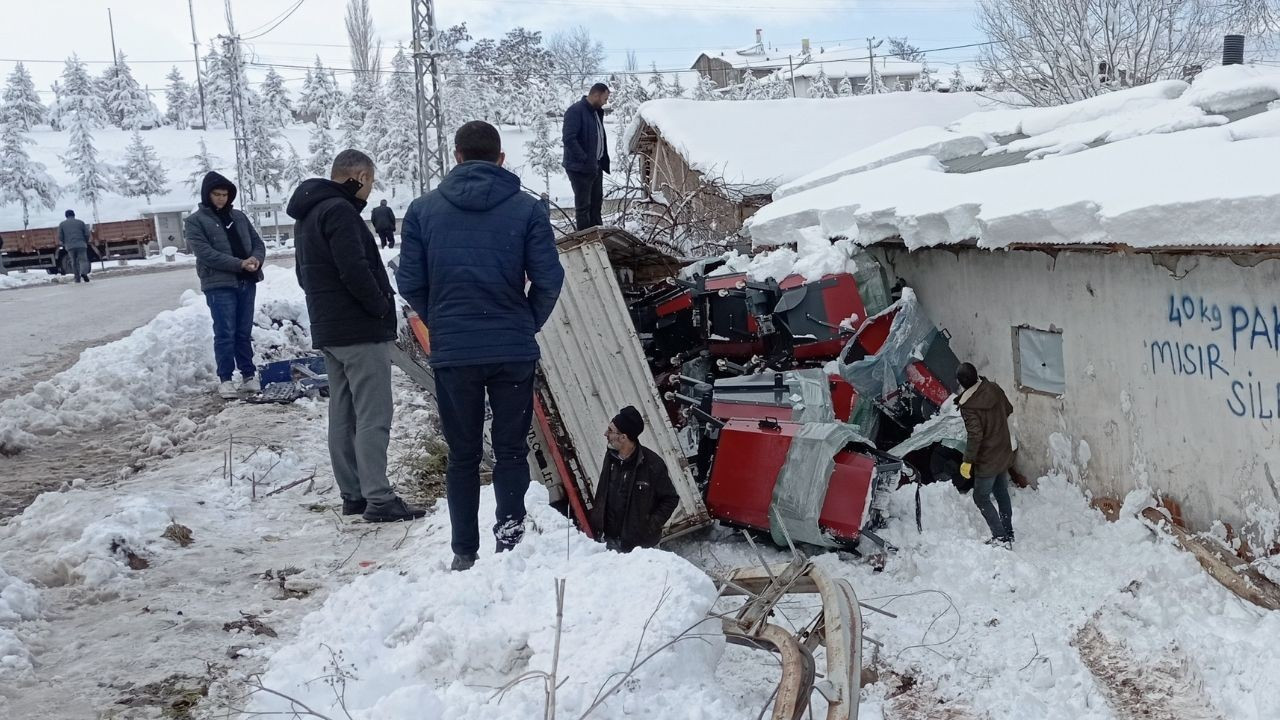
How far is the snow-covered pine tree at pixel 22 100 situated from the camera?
265 feet

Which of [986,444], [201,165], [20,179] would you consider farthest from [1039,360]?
[201,165]

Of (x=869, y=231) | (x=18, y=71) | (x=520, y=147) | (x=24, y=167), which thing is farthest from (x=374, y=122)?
(x=869, y=231)

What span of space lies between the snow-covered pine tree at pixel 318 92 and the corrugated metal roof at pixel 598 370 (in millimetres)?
87616

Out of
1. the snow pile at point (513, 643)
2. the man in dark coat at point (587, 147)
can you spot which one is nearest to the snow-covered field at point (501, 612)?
the snow pile at point (513, 643)

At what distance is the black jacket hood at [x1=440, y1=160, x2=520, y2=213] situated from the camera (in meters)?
4.00

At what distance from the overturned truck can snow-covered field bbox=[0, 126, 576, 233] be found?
45.5 meters

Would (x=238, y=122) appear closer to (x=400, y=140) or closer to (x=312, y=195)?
(x=400, y=140)

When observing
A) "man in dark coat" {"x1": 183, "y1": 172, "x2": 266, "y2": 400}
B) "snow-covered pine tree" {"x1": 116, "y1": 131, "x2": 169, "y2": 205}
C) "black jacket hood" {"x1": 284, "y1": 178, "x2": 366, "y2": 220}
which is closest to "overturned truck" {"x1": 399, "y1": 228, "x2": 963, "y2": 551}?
"black jacket hood" {"x1": 284, "y1": 178, "x2": 366, "y2": 220}

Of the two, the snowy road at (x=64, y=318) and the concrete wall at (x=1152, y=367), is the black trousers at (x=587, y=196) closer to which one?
the concrete wall at (x=1152, y=367)

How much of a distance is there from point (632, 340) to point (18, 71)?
320 feet

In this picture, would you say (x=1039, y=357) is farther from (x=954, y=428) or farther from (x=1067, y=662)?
(x=1067, y=662)

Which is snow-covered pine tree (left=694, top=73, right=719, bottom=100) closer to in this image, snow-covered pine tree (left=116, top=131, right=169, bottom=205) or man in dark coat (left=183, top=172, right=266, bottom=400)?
snow-covered pine tree (left=116, top=131, right=169, bottom=205)

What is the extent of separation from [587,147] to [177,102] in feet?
326

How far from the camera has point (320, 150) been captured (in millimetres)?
67812
